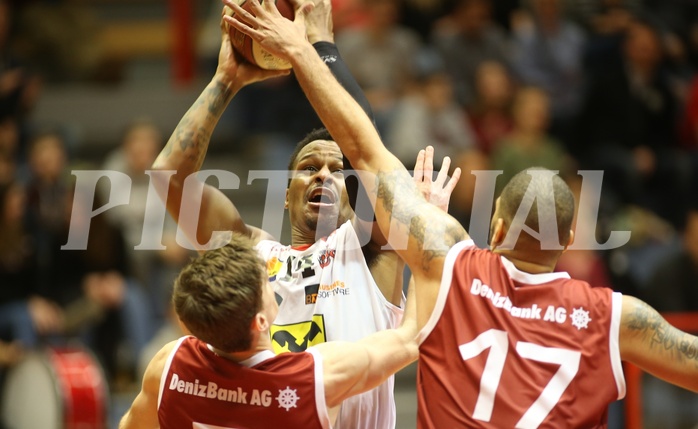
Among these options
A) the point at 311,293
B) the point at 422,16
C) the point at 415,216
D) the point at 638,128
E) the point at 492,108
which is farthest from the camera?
the point at 422,16

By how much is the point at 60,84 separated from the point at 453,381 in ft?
28.4

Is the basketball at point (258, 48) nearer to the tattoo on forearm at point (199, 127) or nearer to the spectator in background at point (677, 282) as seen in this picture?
the tattoo on forearm at point (199, 127)

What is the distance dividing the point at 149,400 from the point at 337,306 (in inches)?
36.5

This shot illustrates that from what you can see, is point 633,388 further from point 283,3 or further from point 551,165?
point 283,3

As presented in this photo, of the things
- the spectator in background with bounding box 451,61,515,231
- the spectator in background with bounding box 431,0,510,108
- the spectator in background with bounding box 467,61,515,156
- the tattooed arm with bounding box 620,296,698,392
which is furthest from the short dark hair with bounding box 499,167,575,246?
the spectator in background with bounding box 431,0,510,108

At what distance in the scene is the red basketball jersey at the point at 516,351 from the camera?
3.52 metres

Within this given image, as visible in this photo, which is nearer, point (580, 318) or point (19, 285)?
point (580, 318)

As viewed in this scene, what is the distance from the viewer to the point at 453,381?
11.8 ft

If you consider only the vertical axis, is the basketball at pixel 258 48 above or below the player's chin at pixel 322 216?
above

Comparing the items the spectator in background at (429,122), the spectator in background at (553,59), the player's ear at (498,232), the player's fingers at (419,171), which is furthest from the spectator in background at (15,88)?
the player's ear at (498,232)

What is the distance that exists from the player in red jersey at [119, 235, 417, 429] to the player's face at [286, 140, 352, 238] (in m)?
0.88

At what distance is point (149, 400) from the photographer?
3.85m

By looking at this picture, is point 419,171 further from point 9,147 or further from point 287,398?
point 9,147

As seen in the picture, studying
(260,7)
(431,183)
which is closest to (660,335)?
(431,183)
